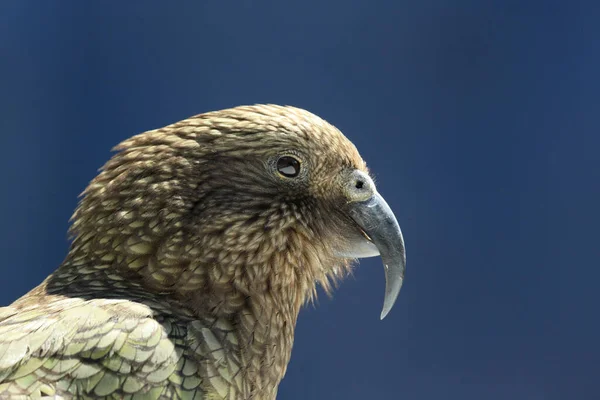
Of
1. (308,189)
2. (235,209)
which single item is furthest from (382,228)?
(235,209)

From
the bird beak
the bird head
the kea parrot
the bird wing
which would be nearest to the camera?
the bird wing

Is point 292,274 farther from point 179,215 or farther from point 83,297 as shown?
point 83,297

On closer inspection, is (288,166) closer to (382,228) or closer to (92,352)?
(382,228)

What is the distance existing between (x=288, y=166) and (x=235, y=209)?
167mm

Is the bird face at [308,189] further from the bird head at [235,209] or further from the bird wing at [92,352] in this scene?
the bird wing at [92,352]

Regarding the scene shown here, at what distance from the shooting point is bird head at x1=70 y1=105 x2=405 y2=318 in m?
1.54

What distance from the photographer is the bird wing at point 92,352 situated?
49.0 inches

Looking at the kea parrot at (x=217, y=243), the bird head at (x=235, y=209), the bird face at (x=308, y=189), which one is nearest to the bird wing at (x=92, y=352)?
the kea parrot at (x=217, y=243)

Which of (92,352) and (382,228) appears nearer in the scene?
(92,352)

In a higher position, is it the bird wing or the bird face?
the bird face

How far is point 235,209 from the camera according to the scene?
5.09 feet

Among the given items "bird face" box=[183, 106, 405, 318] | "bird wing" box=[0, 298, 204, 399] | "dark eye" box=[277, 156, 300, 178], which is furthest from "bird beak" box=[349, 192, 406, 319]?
"bird wing" box=[0, 298, 204, 399]

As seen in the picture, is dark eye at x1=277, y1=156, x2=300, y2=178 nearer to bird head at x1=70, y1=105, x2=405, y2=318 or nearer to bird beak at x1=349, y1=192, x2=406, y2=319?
bird head at x1=70, y1=105, x2=405, y2=318

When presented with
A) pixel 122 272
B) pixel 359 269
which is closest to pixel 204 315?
pixel 122 272
